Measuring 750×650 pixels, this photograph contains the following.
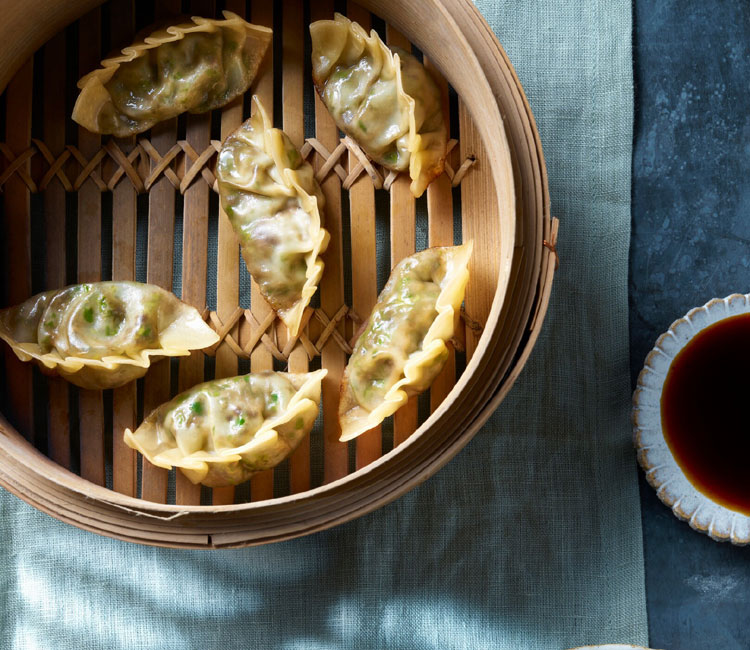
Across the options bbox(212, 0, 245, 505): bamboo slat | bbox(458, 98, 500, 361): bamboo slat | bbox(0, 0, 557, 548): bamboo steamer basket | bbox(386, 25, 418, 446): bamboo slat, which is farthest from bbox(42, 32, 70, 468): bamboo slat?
→ bbox(458, 98, 500, 361): bamboo slat

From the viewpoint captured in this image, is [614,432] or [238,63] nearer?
[238,63]

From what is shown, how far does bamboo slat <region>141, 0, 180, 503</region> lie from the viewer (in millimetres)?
1808

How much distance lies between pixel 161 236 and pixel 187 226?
2.5 inches

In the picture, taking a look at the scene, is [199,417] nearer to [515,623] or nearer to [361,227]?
[361,227]

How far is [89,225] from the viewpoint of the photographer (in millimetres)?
1825

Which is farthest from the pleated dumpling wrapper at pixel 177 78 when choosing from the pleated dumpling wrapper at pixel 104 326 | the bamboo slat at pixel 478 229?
the bamboo slat at pixel 478 229

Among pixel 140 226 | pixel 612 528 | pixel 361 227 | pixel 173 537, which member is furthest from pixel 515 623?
pixel 140 226

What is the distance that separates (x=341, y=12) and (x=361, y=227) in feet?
1.71

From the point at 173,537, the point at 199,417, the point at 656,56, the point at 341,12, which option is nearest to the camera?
the point at 173,537

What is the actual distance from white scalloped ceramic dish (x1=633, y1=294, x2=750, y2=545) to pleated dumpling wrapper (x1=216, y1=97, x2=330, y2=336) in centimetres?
83

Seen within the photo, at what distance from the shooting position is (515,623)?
1915mm

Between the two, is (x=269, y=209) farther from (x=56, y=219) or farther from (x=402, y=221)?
(x=56, y=219)

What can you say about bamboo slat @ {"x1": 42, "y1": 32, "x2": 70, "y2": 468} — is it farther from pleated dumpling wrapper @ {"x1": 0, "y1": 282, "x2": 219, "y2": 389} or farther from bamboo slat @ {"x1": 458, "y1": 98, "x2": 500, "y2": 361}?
bamboo slat @ {"x1": 458, "y1": 98, "x2": 500, "y2": 361}

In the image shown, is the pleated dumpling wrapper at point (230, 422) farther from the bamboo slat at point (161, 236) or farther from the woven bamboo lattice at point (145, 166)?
the woven bamboo lattice at point (145, 166)
